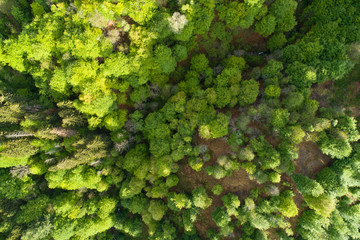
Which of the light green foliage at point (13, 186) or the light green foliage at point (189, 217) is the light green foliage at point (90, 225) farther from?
the light green foliage at point (189, 217)

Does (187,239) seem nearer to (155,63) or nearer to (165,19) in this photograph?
(155,63)

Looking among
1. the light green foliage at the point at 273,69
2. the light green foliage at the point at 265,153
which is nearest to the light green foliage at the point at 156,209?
the light green foliage at the point at 265,153

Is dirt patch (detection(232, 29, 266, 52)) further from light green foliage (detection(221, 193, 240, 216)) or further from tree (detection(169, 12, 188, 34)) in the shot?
light green foliage (detection(221, 193, 240, 216))

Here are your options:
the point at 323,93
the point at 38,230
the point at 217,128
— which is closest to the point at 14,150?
the point at 38,230

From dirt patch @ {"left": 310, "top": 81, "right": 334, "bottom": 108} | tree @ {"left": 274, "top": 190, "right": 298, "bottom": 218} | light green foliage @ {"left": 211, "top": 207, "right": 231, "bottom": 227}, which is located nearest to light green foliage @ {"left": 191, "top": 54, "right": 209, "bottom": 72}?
dirt patch @ {"left": 310, "top": 81, "right": 334, "bottom": 108}

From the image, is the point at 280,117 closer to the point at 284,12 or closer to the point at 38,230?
the point at 284,12
